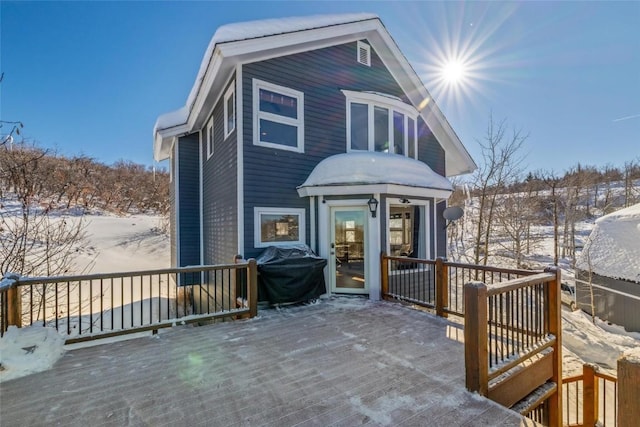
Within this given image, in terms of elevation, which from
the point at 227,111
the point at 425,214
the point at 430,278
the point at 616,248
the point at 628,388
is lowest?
the point at 430,278

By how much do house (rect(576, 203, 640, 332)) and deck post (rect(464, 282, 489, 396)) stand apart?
1088 centimetres

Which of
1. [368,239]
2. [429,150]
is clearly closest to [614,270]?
[429,150]

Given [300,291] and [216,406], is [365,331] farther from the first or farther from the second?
[216,406]

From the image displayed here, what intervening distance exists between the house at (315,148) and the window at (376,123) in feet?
0.10

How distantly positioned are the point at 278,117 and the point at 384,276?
4301 millimetres

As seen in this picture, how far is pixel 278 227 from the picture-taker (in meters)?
6.49

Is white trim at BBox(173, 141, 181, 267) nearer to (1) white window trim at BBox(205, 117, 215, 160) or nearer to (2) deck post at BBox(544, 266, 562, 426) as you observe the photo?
(1) white window trim at BBox(205, 117, 215, 160)

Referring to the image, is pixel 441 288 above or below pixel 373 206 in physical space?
below

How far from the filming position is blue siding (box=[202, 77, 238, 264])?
6.46m

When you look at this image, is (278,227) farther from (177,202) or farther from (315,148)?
(177,202)

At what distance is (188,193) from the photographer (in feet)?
31.8

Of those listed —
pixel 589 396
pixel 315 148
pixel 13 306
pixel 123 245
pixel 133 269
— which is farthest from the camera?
pixel 123 245

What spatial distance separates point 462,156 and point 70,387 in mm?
11601

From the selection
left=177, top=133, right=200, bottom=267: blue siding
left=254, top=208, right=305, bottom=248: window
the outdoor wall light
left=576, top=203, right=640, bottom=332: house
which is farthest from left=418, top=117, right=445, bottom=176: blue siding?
left=177, top=133, right=200, bottom=267: blue siding
